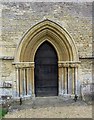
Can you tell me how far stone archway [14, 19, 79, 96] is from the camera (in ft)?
30.2

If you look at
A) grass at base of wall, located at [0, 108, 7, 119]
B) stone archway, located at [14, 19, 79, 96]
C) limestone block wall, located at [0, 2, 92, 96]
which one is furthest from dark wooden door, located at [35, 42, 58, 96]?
grass at base of wall, located at [0, 108, 7, 119]

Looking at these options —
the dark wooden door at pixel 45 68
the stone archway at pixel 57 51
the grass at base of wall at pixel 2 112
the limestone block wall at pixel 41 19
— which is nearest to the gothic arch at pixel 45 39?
the stone archway at pixel 57 51

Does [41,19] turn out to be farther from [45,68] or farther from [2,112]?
[2,112]

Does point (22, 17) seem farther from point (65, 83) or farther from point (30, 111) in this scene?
point (30, 111)

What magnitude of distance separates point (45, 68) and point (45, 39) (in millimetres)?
1068

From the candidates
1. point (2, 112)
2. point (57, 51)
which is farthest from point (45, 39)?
point (2, 112)

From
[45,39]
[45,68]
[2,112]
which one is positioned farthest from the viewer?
[45,68]

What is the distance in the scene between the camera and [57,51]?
958cm

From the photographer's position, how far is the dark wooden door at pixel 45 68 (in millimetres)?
9633

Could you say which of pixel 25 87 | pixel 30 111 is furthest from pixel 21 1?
pixel 30 111

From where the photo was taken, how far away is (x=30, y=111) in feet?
24.8

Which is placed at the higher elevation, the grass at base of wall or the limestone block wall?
the limestone block wall

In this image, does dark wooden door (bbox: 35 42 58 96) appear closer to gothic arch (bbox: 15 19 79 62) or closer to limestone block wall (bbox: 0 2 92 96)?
gothic arch (bbox: 15 19 79 62)

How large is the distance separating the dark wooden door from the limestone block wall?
923 millimetres
